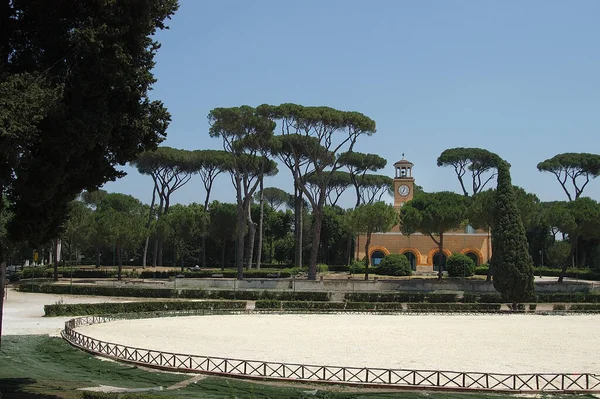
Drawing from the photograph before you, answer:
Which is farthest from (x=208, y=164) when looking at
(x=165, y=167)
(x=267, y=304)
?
(x=267, y=304)

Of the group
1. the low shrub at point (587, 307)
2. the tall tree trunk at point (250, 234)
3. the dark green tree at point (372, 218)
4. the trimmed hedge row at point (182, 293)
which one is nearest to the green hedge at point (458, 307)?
the low shrub at point (587, 307)

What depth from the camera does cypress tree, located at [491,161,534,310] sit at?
121 feet

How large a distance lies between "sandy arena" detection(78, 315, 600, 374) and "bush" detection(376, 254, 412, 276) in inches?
943

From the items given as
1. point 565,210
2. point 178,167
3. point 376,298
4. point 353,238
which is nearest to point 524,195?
point 565,210

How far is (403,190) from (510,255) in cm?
3241

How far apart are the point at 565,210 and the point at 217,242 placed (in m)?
39.4

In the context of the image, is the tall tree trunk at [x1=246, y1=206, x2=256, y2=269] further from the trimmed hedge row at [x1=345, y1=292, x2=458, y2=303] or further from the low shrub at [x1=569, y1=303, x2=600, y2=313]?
the low shrub at [x1=569, y1=303, x2=600, y2=313]

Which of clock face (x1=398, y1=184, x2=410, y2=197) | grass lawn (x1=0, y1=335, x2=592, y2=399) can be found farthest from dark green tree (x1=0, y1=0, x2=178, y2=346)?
clock face (x1=398, y1=184, x2=410, y2=197)

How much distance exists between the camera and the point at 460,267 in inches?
2197

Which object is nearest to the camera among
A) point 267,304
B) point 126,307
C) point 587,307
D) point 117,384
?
point 117,384

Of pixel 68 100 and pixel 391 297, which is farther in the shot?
pixel 391 297

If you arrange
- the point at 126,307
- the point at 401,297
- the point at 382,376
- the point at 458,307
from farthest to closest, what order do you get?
the point at 401,297
the point at 458,307
the point at 126,307
the point at 382,376

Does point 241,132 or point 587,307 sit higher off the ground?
point 241,132

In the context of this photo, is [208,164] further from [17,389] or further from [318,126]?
[17,389]
